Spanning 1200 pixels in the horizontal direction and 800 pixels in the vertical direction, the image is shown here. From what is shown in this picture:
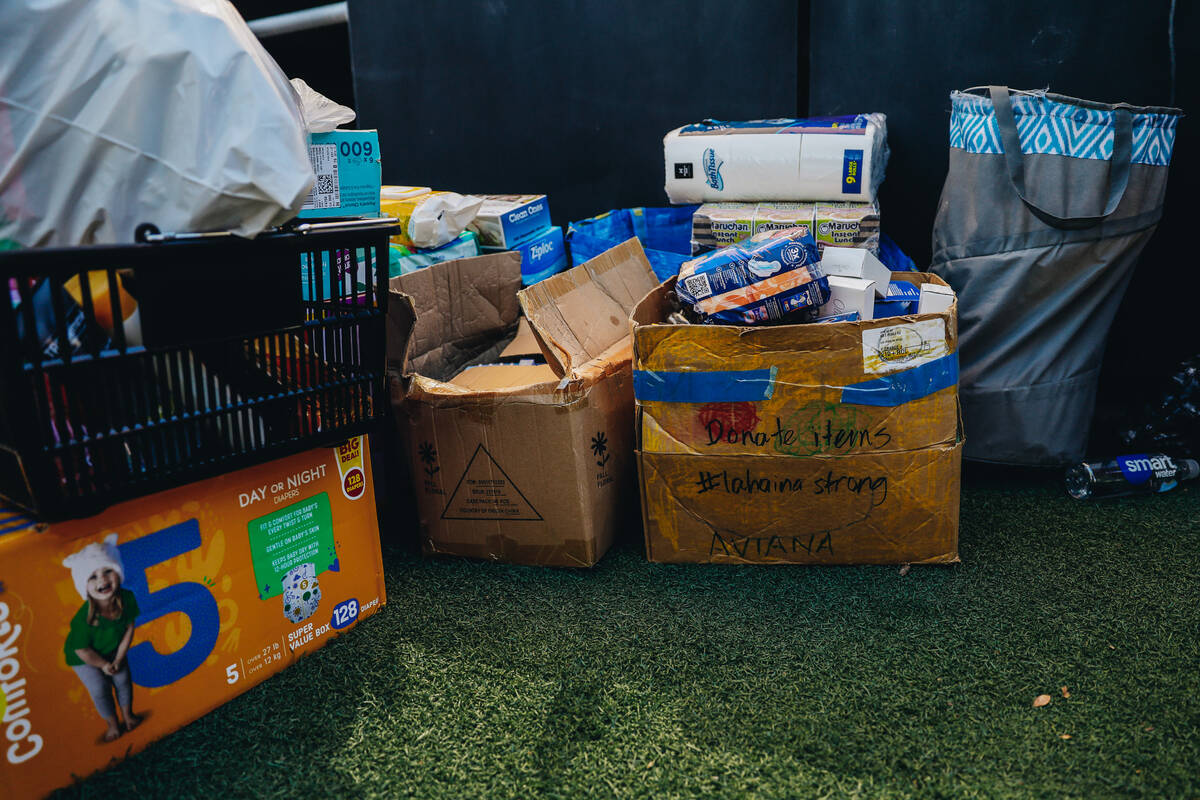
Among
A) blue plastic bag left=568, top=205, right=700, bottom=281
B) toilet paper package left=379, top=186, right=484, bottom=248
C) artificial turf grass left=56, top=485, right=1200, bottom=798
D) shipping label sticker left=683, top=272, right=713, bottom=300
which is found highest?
toilet paper package left=379, top=186, right=484, bottom=248

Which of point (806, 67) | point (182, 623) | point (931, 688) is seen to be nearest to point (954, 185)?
point (806, 67)

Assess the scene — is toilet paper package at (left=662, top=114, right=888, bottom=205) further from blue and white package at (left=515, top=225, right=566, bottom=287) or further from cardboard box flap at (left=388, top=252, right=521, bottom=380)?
cardboard box flap at (left=388, top=252, right=521, bottom=380)

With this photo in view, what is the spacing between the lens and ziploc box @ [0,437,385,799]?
1.08 m

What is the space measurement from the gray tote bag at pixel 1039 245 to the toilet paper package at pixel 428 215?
1.22 m

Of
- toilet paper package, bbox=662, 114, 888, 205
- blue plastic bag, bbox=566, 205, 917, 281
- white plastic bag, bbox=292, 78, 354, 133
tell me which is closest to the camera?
white plastic bag, bbox=292, 78, 354, 133

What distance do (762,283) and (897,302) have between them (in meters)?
0.35

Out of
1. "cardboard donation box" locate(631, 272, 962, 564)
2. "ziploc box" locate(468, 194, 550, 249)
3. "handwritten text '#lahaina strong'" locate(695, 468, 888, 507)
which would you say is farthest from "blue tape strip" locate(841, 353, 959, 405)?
"ziploc box" locate(468, 194, 550, 249)

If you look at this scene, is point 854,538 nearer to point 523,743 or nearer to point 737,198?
point 523,743

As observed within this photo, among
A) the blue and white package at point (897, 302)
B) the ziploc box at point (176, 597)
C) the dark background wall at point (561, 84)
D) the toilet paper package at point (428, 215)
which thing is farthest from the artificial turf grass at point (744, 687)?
the dark background wall at point (561, 84)

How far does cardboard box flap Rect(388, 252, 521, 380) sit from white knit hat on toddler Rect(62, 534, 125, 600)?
703mm

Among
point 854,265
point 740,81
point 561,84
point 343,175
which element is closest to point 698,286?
point 854,265

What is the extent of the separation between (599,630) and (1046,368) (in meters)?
1.26

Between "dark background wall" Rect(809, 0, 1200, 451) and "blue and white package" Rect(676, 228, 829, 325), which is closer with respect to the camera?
"blue and white package" Rect(676, 228, 829, 325)

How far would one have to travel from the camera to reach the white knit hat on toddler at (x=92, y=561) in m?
1.11
